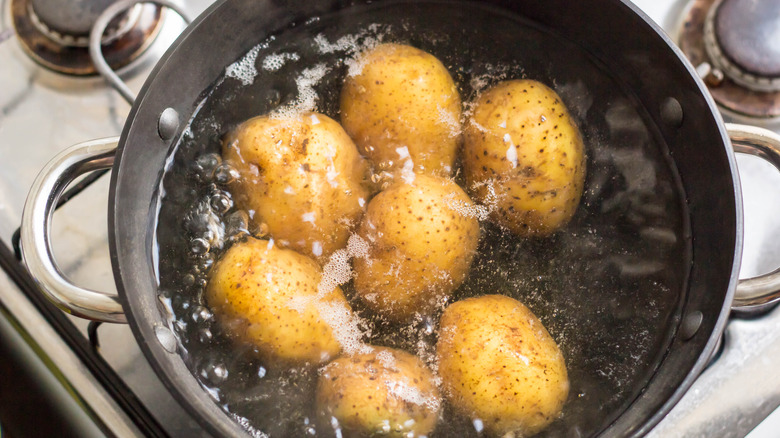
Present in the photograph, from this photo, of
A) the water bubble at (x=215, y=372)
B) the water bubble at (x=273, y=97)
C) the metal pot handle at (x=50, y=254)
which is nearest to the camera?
the metal pot handle at (x=50, y=254)

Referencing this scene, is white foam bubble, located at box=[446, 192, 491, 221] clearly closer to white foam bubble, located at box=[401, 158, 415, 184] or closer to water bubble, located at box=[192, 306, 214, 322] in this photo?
white foam bubble, located at box=[401, 158, 415, 184]

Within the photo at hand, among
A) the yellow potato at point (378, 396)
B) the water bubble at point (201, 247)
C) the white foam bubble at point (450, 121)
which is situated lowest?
the yellow potato at point (378, 396)

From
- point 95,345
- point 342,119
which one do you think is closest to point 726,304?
point 342,119

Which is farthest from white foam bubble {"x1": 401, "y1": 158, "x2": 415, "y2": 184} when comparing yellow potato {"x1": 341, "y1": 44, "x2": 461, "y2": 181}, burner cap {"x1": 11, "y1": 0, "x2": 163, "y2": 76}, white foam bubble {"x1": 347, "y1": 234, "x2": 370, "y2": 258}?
burner cap {"x1": 11, "y1": 0, "x2": 163, "y2": 76}

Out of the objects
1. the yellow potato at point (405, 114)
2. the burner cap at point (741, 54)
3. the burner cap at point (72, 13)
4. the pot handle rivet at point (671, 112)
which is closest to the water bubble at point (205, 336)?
the yellow potato at point (405, 114)

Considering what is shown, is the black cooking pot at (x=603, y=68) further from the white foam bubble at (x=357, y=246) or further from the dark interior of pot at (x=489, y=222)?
the white foam bubble at (x=357, y=246)

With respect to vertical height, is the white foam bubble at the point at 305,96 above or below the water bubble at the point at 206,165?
above

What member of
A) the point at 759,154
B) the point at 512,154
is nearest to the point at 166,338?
the point at 512,154
